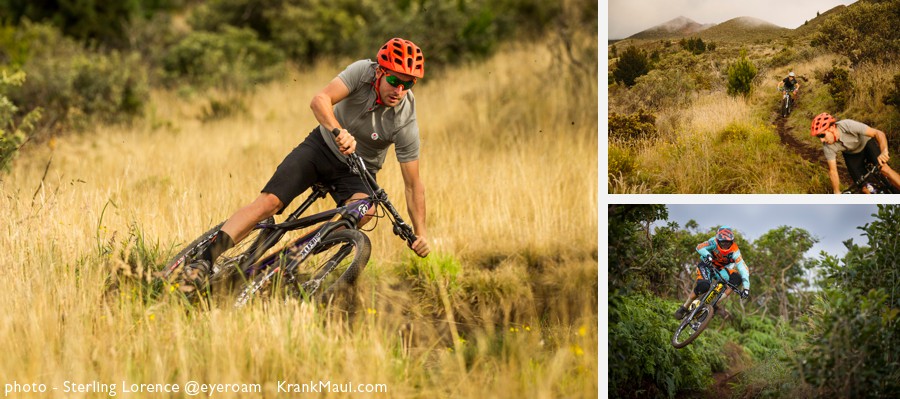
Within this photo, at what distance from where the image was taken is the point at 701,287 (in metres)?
5.50

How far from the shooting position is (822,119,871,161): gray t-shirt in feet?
17.5

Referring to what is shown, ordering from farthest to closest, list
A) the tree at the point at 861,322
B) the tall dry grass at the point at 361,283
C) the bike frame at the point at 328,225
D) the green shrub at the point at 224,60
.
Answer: the green shrub at the point at 224,60
the bike frame at the point at 328,225
the tree at the point at 861,322
the tall dry grass at the point at 361,283

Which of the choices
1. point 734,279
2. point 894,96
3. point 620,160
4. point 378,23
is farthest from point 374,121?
point 378,23

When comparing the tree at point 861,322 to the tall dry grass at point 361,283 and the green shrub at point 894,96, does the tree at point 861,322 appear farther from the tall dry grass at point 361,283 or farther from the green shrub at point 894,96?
the tall dry grass at point 361,283

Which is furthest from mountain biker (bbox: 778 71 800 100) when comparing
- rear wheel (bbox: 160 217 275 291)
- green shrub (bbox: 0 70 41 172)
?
green shrub (bbox: 0 70 41 172)

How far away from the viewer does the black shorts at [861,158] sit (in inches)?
208

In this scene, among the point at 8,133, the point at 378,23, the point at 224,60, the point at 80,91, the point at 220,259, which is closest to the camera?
the point at 220,259

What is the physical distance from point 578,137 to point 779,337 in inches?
198

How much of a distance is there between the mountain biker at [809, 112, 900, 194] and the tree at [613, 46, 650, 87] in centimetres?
101

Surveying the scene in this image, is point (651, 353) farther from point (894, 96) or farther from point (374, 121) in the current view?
point (374, 121)

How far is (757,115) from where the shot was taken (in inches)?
216

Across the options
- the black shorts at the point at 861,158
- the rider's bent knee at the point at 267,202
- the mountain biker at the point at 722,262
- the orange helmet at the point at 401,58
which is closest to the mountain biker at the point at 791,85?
the black shorts at the point at 861,158

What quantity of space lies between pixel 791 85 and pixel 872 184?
2.30 feet

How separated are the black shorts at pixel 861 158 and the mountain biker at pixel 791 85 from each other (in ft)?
1.43
